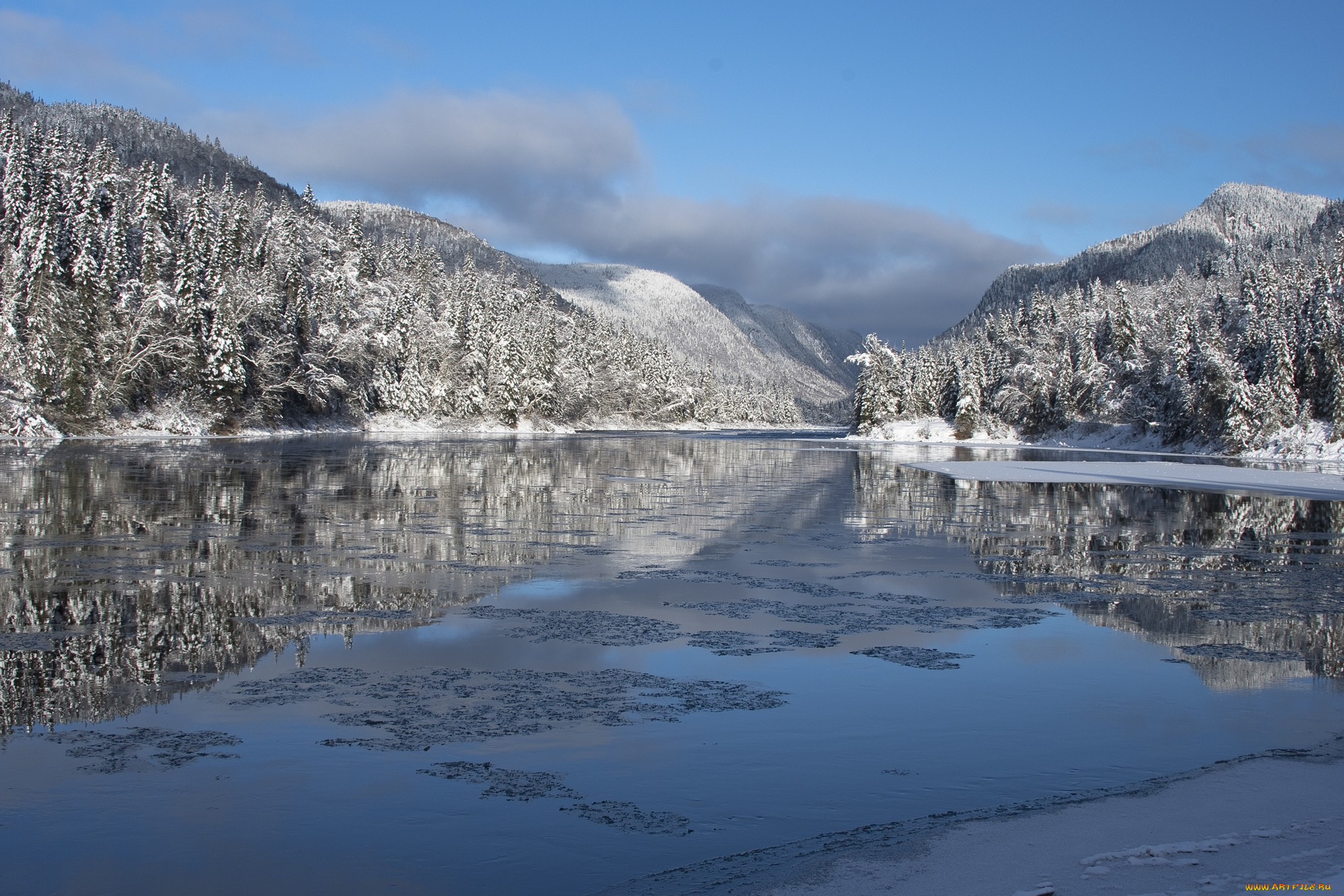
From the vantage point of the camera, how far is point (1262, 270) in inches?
3118

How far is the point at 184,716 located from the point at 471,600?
4.99 m

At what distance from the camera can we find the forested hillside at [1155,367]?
2648 inches

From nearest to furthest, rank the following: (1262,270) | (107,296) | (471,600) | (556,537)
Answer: (471,600), (556,537), (107,296), (1262,270)

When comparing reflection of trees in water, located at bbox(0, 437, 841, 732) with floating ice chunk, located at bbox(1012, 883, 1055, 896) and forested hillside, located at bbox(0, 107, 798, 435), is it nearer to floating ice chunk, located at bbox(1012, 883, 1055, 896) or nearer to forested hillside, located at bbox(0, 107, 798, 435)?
floating ice chunk, located at bbox(1012, 883, 1055, 896)

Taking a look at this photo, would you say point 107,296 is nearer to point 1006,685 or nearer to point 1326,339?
point 1006,685

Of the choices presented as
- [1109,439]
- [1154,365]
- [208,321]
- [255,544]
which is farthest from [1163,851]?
[1109,439]

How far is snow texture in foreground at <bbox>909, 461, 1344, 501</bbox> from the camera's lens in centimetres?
3334

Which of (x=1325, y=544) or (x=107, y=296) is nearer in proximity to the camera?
(x=1325, y=544)

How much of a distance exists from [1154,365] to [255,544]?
86611mm

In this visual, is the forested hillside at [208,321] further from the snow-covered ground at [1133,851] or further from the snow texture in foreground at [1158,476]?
the snow-covered ground at [1133,851]

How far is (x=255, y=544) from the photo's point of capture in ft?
52.7

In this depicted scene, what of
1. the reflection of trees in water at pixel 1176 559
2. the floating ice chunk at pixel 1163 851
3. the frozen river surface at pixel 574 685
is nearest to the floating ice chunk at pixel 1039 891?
the floating ice chunk at pixel 1163 851

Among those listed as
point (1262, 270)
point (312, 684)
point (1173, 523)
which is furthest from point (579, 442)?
point (312, 684)

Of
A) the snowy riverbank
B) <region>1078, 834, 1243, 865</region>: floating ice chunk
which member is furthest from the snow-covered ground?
the snowy riverbank
